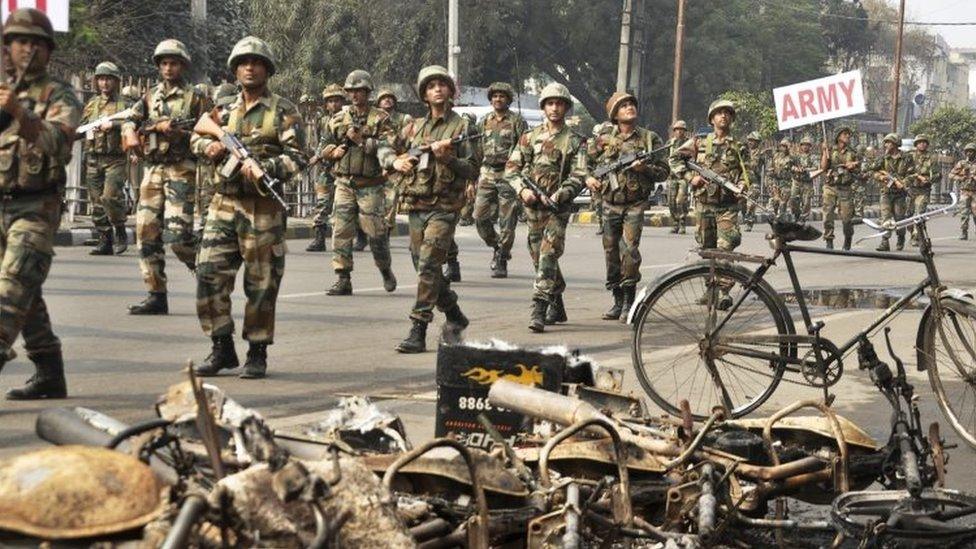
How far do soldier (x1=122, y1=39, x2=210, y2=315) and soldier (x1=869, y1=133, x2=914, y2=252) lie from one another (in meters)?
15.4

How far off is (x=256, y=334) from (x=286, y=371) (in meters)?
0.48

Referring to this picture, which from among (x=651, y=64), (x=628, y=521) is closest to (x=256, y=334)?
(x=628, y=521)

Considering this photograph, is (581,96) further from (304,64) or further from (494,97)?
(494,97)

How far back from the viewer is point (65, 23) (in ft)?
31.2

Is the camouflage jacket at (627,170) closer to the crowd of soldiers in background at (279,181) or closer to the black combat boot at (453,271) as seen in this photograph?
the crowd of soldiers in background at (279,181)

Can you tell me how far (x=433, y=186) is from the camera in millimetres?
10227

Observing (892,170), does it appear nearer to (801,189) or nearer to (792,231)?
(801,189)

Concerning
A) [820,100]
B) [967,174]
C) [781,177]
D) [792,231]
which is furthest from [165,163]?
[781,177]

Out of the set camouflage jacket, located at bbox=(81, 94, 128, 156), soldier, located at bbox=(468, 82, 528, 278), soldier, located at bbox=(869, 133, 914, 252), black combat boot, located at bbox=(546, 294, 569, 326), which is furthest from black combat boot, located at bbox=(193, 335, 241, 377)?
soldier, located at bbox=(869, 133, 914, 252)

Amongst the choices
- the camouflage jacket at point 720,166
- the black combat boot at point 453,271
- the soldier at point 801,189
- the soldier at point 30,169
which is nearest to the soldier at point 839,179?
the soldier at point 801,189

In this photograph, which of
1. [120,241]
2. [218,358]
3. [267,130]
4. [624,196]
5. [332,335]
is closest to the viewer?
[267,130]

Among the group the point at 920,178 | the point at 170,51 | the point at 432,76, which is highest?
the point at 170,51

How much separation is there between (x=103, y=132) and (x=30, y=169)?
795 cm

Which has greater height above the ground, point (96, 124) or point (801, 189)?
point (96, 124)
